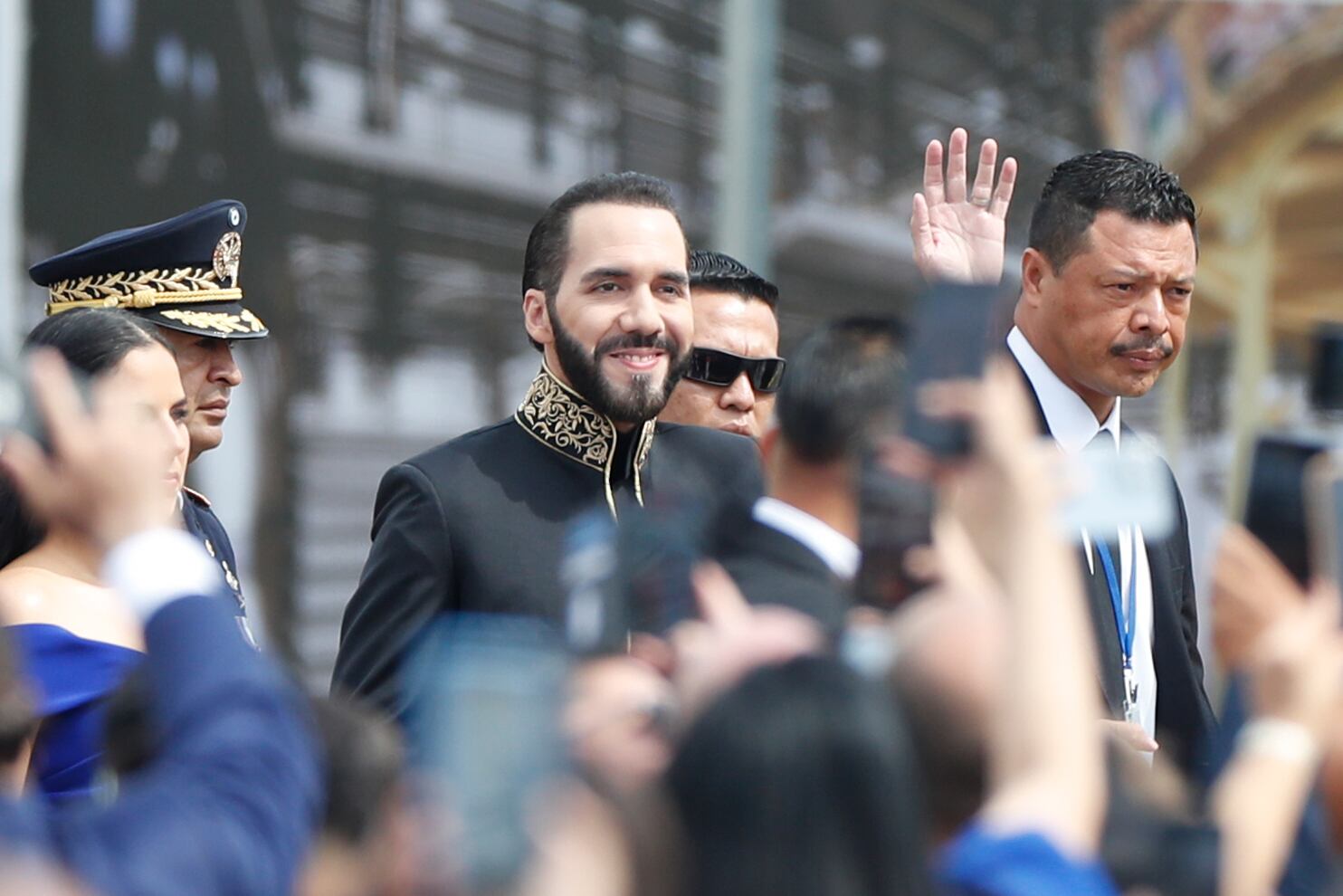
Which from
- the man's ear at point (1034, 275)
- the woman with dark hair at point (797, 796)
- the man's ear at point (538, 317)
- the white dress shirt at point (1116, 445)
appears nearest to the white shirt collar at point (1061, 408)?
the white dress shirt at point (1116, 445)

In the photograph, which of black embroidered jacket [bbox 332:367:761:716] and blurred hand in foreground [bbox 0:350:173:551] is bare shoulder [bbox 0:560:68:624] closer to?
black embroidered jacket [bbox 332:367:761:716]

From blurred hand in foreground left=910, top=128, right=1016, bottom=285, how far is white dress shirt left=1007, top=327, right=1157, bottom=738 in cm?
22

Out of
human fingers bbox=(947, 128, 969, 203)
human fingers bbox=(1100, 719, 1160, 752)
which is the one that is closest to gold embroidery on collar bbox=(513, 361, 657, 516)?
human fingers bbox=(947, 128, 969, 203)

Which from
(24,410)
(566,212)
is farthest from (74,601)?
(566,212)

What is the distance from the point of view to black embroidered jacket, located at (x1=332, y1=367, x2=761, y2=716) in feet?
8.98

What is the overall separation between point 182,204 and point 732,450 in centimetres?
317

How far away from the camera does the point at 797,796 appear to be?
119cm

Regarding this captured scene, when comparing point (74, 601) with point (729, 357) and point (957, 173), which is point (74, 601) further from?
point (729, 357)

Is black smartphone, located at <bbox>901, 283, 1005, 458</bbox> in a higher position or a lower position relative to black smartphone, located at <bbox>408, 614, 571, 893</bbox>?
higher

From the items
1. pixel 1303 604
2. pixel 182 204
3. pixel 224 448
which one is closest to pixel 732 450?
pixel 1303 604

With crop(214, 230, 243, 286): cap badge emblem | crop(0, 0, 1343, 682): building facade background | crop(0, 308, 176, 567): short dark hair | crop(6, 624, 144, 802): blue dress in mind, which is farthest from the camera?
crop(0, 0, 1343, 682): building facade background

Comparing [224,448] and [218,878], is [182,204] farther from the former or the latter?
[218,878]

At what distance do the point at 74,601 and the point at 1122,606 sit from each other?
62.7 inches

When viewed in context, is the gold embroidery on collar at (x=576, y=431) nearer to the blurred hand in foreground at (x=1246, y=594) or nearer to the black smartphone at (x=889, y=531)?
the black smartphone at (x=889, y=531)
